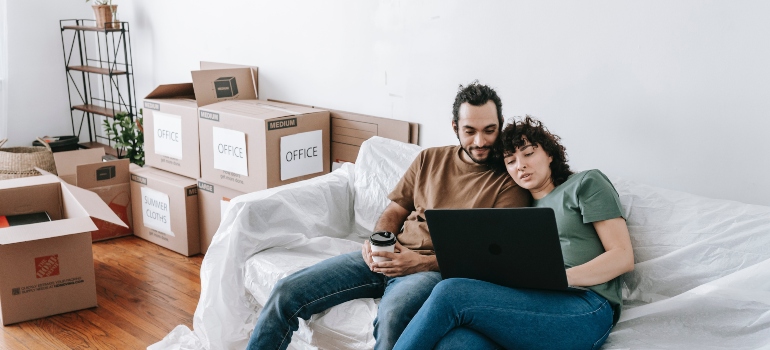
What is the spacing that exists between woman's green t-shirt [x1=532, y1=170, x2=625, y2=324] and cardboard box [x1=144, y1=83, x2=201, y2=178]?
6.56 feet

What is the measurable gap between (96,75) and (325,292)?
3.62 m

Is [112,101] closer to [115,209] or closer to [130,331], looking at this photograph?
[115,209]

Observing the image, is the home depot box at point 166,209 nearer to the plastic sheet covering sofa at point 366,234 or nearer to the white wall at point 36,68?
the plastic sheet covering sofa at point 366,234

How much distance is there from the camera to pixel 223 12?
354 centimetres

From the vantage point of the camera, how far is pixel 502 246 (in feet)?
5.11

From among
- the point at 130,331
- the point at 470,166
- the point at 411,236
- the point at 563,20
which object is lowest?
the point at 130,331

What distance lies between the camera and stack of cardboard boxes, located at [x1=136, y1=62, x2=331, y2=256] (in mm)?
2908

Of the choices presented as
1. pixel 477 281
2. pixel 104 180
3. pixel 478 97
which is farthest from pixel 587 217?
pixel 104 180

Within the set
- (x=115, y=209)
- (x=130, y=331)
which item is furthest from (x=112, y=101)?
(x=130, y=331)

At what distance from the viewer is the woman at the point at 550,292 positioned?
154cm

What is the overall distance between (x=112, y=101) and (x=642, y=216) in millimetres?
3800

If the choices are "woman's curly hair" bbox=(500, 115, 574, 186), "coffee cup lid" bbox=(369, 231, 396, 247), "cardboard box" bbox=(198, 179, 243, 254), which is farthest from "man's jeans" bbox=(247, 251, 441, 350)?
"cardboard box" bbox=(198, 179, 243, 254)

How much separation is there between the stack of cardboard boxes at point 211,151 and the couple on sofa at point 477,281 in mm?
900

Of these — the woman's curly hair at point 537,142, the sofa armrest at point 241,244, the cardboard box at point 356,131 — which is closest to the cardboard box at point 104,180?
the cardboard box at point 356,131
